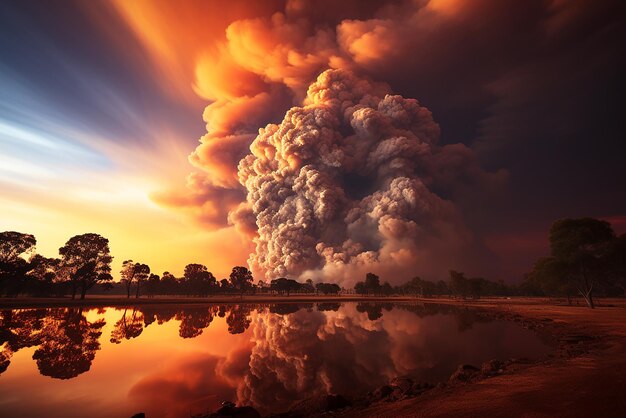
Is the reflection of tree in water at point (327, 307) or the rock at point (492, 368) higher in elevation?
the reflection of tree in water at point (327, 307)

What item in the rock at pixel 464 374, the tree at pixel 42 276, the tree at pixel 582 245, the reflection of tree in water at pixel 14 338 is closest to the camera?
the rock at pixel 464 374

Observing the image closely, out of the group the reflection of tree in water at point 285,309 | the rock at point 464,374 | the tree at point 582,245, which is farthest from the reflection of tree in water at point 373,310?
the tree at point 582,245

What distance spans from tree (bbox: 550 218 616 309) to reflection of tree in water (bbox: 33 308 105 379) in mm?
69423

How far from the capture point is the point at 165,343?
23844mm

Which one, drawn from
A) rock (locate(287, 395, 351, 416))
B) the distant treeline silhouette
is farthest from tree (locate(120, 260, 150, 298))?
rock (locate(287, 395, 351, 416))

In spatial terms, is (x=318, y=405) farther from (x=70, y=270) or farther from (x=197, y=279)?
(x=197, y=279)

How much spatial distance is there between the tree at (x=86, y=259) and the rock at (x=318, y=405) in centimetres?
7929

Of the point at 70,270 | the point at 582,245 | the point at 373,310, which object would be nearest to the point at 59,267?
the point at 70,270

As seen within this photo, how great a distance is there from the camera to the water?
12.1 metres

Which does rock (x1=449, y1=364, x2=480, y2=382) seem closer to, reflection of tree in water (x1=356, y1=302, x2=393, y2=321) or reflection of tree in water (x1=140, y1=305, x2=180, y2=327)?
reflection of tree in water (x1=356, y1=302, x2=393, y2=321)

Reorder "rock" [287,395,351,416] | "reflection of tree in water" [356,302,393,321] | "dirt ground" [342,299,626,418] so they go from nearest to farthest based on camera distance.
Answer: "dirt ground" [342,299,626,418] → "rock" [287,395,351,416] → "reflection of tree in water" [356,302,393,321]

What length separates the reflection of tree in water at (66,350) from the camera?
1573 centimetres

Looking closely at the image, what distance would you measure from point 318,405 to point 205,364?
1018cm

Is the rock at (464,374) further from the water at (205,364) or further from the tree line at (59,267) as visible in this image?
the tree line at (59,267)
